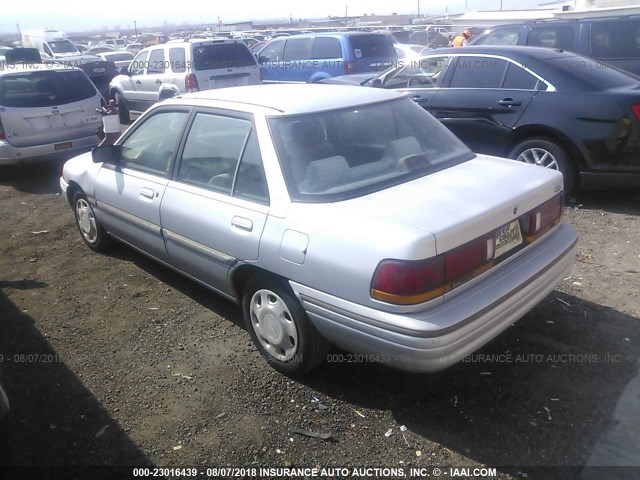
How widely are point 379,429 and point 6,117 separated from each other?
23.9 feet

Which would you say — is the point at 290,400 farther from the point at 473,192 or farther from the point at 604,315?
the point at 604,315

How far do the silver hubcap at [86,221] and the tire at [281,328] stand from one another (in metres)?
2.45

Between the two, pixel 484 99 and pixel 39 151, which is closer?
pixel 484 99

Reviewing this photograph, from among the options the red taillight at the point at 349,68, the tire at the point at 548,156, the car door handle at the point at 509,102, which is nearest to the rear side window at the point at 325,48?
the red taillight at the point at 349,68

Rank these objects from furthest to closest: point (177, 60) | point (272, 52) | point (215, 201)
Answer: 1. point (272, 52)
2. point (177, 60)
3. point (215, 201)

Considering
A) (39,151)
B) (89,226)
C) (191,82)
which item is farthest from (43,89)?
(89,226)

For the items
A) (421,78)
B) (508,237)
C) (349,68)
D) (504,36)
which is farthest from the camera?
(349,68)

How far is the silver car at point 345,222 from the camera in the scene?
2748 mm

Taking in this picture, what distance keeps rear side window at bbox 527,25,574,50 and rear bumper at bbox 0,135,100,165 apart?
7151mm

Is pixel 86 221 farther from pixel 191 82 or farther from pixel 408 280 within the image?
pixel 191 82

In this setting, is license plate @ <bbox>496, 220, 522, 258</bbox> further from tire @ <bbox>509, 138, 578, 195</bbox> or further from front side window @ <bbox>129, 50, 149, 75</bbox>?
front side window @ <bbox>129, 50, 149, 75</bbox>

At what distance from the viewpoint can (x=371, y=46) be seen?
13.2m

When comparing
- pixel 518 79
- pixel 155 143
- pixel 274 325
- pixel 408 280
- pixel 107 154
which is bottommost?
pixel 274 325

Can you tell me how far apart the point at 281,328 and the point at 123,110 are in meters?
12.1
